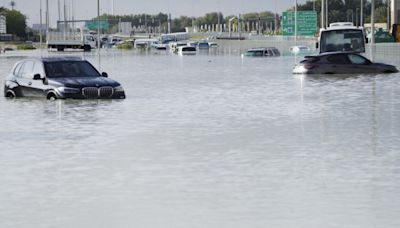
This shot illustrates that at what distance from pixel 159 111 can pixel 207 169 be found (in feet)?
36.6

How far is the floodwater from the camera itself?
9.92 m

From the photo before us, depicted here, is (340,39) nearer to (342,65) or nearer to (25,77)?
(342,65)

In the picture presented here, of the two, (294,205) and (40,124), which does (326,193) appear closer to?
(294,205)

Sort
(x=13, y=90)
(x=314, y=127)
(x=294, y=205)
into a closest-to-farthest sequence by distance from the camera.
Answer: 1. (x=294, y=205)
2. (x=314, y=127)
3. (x=13, y=90)

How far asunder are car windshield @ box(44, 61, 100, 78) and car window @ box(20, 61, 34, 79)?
650 millimetres

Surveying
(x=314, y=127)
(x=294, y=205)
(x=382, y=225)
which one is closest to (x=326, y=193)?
(x=294, y=205)

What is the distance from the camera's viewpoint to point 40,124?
20703mm

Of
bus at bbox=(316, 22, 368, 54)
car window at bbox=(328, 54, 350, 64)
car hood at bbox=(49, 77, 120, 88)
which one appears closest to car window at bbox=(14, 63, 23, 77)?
car hood at bbox=(49, 77, 120, 88)

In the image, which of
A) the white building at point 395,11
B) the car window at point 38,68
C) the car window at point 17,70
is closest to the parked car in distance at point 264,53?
the white building at point 395,11

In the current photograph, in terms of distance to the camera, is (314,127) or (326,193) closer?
(326,193)

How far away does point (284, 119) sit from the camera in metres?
21.2

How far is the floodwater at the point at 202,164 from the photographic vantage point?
9.92 meters

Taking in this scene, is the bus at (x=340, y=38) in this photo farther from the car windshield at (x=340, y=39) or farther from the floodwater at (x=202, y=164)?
the floodwater at (x=202, y=164)

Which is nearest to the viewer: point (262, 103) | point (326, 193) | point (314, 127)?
point (326, 193)
